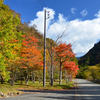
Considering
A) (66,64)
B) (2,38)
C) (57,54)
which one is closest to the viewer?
(2,38)

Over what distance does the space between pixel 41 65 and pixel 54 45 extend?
4.15 metres

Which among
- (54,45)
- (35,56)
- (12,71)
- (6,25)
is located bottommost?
(12,71)

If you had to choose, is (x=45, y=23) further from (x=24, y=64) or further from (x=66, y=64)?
(x=66, y=64)

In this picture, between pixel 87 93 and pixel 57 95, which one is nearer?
pixel 57 95

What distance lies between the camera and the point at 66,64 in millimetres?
23344

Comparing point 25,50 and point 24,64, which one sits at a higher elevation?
point 25,50

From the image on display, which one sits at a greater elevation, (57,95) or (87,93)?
(57,95)

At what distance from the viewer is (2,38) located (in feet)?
55.9

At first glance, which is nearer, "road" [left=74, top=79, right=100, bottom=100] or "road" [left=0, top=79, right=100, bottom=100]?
"road" [left=0, top=79, right=100, bottom=100]

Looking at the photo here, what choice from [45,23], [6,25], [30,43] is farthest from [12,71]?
[45,23]

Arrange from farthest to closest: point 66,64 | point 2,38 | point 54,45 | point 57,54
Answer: point 66,64 → point 57,54 → point 54,45 → point 2,38

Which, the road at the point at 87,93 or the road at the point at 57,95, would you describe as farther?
the road at the point at 87,93

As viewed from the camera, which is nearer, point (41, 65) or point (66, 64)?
point (41, 65)

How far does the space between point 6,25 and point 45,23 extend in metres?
6.11
